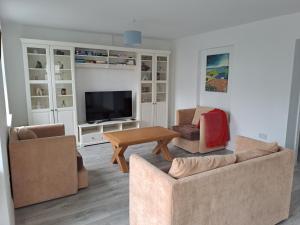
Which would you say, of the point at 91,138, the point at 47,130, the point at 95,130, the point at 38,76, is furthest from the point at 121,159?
the point at 38,76

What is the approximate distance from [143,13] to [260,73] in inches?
88.6

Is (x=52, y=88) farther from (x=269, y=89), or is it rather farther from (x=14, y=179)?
(x=269, y=89)

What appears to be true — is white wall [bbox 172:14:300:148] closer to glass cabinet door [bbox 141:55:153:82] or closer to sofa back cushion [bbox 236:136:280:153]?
glass cabinet door [bbox 141:55:153:82]

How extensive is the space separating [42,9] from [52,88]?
1578 millimetres

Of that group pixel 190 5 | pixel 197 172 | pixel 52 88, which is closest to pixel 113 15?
pixel 190 5

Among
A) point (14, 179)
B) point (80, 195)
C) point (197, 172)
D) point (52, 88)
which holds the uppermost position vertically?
point (52, 88)

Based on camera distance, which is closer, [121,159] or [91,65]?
[121,159]

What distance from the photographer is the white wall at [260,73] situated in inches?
137

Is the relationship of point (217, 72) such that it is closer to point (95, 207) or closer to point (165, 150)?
point (165, 150)

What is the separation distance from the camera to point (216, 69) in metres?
4.74

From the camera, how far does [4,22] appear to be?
13.0 feet

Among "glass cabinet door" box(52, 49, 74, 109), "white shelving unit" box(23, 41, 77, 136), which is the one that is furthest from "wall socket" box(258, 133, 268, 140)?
"glass cabinet door" box(52, 49, 74, 109)

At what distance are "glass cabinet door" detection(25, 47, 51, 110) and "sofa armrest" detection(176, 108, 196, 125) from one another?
105 inches

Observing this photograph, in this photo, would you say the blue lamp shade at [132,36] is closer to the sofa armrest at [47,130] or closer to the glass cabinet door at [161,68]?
the sofa armrest at [47,130]
